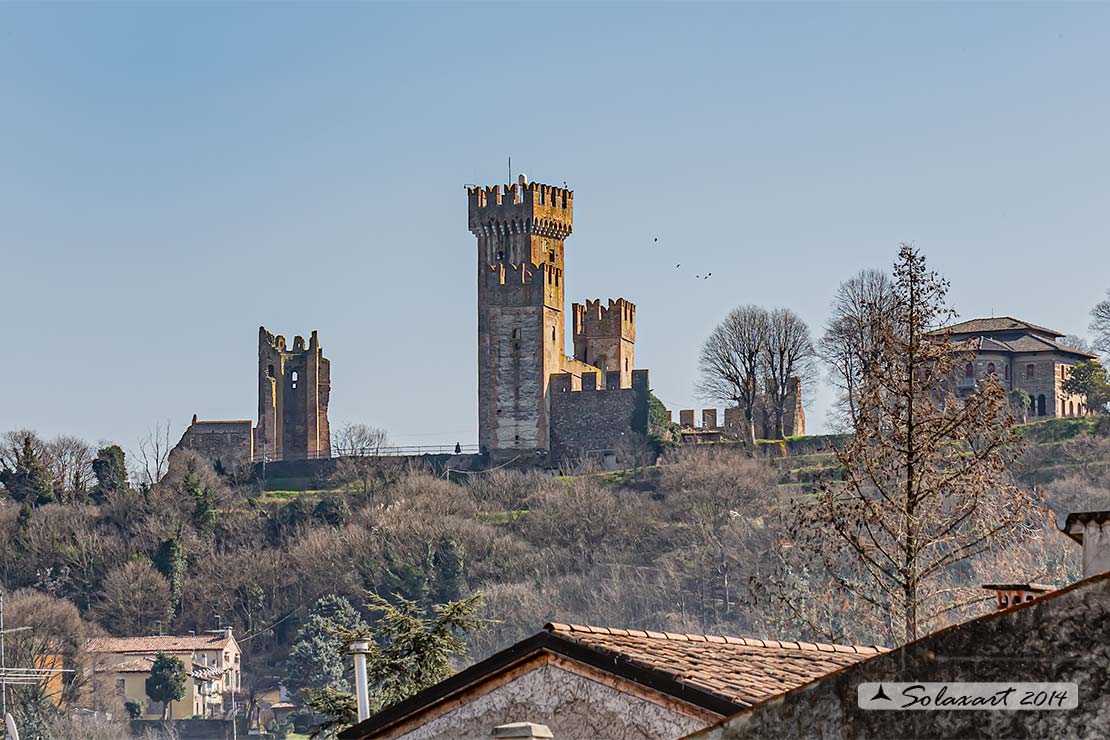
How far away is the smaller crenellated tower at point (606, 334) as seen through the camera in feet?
328

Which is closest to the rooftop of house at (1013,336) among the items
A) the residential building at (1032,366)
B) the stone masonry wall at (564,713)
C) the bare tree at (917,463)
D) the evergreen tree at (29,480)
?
the residential building at (1032,366)

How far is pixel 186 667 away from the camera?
83062 mm

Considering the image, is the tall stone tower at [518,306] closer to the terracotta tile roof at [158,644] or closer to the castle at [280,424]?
the castle at [280,424]

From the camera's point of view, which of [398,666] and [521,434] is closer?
[398,666]

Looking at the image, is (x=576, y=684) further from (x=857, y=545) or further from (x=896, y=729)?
(x=857, y=545)

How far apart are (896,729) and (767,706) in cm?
31

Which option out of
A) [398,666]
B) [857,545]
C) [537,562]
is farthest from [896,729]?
[537,562]

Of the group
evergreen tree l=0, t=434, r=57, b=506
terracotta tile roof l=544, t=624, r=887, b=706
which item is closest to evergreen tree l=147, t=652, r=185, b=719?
evergreen tree l=0, t=434, r=57, b=506

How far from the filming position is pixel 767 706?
5.56m

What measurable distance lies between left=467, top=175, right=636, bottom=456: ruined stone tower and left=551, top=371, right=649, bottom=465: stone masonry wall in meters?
0.45

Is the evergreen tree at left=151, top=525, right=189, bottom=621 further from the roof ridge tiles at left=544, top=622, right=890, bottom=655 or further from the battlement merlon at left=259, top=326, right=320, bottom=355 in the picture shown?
the roof ridge tiles at left=544, top=622, right=890, bottom=655

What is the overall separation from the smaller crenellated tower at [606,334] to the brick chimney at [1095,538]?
91.5 meters

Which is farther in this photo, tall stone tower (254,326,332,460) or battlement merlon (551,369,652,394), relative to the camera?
Result: tall stone tower (254,326,332,460)

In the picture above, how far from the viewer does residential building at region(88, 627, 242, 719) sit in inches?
3228
